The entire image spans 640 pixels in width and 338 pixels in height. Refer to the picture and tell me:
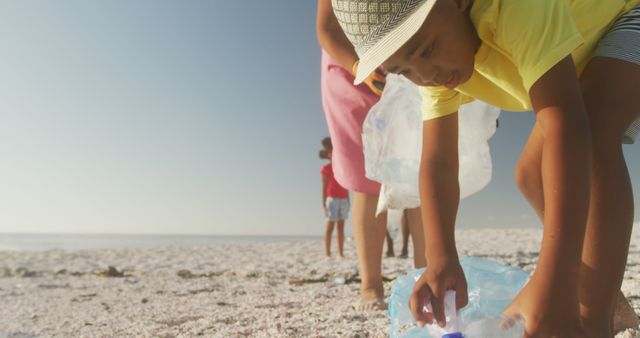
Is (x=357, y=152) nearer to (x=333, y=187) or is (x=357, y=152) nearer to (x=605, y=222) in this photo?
(x=605, y=222)

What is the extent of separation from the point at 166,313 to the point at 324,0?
1808 mm

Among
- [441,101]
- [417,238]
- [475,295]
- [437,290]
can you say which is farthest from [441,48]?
[417,238]

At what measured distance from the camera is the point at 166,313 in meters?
2.81

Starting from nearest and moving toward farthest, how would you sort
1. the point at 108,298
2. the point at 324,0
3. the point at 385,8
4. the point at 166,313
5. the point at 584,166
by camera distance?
the point at 584,166 → the point at 385,8 → the point at 324,0 → the point at 166,313 → the point at 108,298

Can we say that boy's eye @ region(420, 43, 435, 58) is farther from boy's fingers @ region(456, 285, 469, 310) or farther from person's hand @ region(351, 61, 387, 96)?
person's hand @ region(351, 61, 387, 96)

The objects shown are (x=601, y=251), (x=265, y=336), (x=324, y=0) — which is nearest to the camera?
(x=601, y=251)

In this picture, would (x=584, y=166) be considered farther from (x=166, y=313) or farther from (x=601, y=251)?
(x=166, y=313)

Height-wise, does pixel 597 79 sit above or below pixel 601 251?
above

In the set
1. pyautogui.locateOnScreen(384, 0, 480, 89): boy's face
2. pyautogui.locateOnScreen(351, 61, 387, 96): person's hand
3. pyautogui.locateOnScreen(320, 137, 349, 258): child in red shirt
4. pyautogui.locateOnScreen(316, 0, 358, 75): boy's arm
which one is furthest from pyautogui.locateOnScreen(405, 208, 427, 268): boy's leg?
pyautogui.locateOnScreen(320, 137, 349, 258): child in red shirt

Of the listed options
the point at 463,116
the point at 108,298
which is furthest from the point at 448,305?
the point at 108,298

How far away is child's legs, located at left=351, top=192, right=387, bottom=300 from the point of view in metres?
2.63

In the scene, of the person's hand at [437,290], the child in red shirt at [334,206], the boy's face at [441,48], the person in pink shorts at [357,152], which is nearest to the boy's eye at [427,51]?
the boy's face at [441,48]

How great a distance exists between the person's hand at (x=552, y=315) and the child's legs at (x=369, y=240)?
1.47 metres

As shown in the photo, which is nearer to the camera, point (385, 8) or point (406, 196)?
point (385, 8)
